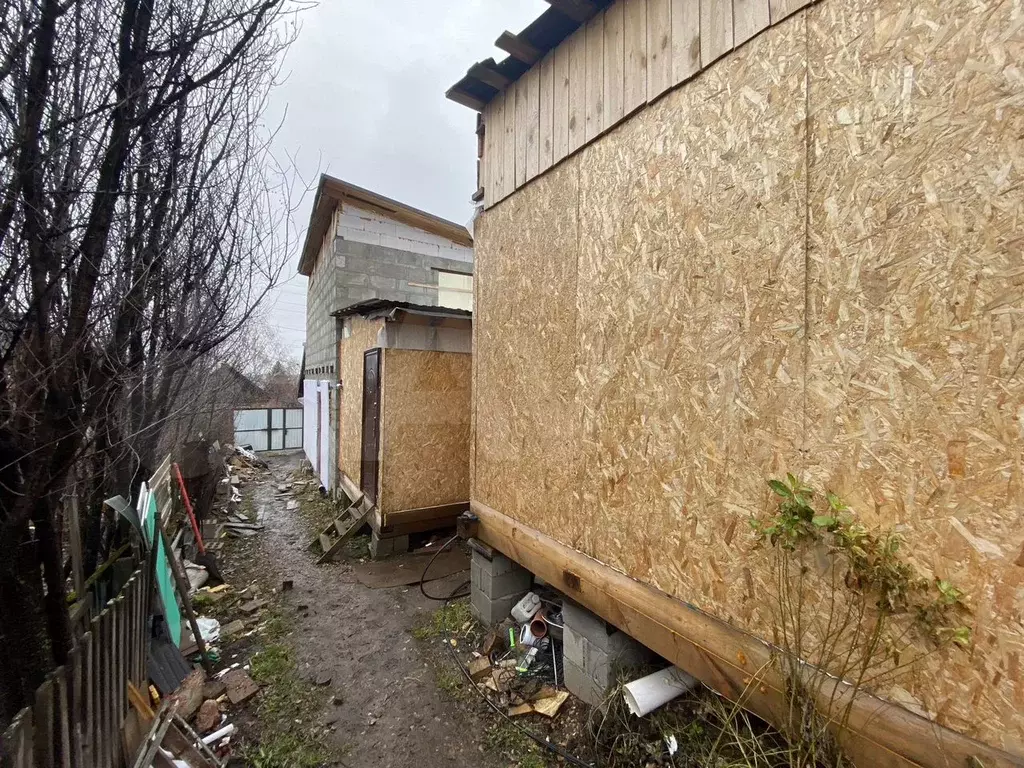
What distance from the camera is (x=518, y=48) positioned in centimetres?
335

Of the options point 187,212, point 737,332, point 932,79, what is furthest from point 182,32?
point 932,79

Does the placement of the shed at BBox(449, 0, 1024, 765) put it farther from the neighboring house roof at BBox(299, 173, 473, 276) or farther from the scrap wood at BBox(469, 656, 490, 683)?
the neighboring house roof at BBox(299, 173, 473, 276)

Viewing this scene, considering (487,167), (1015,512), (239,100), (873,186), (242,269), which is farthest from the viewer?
(487,167)

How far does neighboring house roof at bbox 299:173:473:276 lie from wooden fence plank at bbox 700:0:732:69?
241 inches

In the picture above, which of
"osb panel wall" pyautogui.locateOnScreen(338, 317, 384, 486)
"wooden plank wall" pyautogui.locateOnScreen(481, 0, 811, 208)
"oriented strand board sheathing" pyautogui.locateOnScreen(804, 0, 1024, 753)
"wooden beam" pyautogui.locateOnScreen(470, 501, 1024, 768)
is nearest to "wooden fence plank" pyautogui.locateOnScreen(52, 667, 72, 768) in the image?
"wooden beam" pyautogui.locateOnScreen(470, 501, 1024, 768)

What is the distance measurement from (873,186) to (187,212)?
12.0 ft

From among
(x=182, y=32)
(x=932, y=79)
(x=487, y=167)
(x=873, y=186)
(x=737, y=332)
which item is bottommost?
(x=737, y=332)

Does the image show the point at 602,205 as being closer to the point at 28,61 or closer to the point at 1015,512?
the point at 1015,512

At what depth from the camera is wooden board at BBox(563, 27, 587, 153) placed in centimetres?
302

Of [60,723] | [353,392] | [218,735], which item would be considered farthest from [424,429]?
[60,723]

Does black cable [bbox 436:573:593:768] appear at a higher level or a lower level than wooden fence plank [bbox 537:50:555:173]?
lower

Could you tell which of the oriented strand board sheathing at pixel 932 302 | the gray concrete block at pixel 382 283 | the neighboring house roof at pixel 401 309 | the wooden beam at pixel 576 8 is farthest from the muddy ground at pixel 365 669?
the gray concrete block at pixel 382 283

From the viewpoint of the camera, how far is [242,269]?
3648mm

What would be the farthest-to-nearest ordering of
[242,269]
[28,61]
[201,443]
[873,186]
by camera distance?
[201,443] → [242,269] → [28,61] → [873,186]
